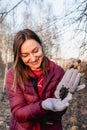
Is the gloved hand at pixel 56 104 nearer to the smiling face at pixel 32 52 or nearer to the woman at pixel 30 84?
the woman at pixel 30 84

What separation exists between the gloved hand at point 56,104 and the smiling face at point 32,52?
0.33 meters

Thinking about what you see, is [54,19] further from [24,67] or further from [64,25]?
[24,67]

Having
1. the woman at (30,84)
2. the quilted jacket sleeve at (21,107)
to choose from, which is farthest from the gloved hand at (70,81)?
the quilted jacket sleeve at (21,107)

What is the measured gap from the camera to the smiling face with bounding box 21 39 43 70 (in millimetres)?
2115

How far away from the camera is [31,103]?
2080 mm

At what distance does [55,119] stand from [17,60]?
53cm

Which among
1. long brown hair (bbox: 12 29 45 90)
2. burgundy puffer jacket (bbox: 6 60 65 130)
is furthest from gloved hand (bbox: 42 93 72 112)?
long brown hair (bbox: 12 29 45 90)

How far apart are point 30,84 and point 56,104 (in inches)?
10.9

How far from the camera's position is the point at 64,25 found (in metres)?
5.68

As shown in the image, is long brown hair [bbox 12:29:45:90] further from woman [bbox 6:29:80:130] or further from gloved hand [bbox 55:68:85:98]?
gloved hand [bbox 55:68:85:98]

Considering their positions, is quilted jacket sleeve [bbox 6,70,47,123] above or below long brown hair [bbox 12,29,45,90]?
below

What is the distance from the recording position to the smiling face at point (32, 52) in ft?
6.94

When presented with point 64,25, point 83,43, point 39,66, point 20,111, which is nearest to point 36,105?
point 20,111

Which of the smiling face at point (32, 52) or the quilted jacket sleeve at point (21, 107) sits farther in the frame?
the smiling face at point (32, 52)
